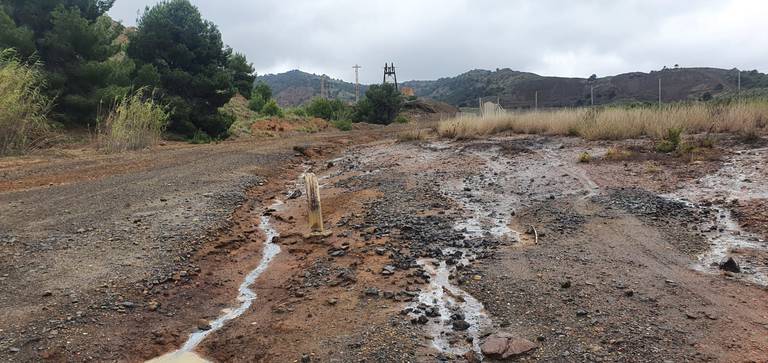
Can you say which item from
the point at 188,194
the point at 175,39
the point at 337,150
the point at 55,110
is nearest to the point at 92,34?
the point at 55,110

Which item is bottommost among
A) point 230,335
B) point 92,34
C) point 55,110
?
point 230,335

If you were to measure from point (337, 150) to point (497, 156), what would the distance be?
6.02m

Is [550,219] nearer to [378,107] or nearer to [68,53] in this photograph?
[68,53]

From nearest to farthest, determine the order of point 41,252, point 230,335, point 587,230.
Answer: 1. point 230,335
2. point 41,252
3. point 587,230

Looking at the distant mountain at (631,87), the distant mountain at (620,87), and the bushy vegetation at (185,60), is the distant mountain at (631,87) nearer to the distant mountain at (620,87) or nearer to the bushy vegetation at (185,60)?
the distant mountain at (620,87)

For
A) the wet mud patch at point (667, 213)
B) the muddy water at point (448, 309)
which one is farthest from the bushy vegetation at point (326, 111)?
the muddy water at point (448, 309)

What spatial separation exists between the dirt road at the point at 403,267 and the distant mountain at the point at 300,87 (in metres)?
67.9

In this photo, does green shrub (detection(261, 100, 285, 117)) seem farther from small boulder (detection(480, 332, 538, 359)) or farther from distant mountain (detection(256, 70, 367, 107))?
distant mountain (detection(256, 70, 367, 107))

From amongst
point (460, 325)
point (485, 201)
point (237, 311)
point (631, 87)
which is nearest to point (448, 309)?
point (460, 325)

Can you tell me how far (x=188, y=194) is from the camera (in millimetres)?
8062

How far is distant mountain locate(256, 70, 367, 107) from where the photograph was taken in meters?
91.1

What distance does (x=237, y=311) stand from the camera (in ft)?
14.7

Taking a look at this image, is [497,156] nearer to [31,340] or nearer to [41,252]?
[41,252]

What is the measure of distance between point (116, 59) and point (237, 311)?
1848cm
